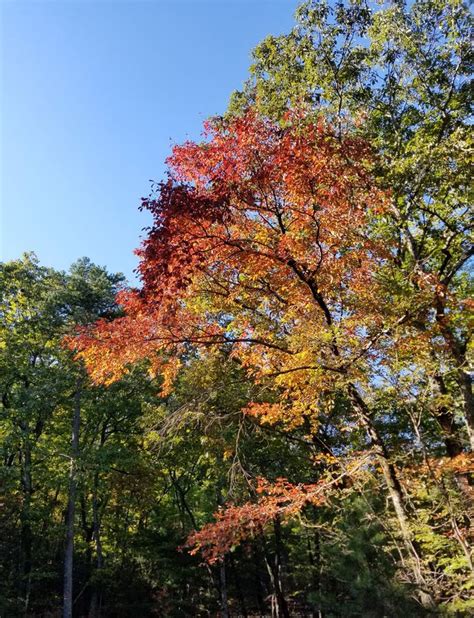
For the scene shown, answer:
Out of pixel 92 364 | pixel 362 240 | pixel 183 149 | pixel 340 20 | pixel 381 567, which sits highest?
pixel 340 20

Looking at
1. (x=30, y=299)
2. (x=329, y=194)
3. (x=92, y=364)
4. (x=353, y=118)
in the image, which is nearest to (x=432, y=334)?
(x=329, y=194)

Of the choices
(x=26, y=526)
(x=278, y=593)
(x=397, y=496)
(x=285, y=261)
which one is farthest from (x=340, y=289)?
(x=26, y=526)

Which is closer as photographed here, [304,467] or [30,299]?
[304,467]

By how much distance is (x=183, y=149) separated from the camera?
652cm

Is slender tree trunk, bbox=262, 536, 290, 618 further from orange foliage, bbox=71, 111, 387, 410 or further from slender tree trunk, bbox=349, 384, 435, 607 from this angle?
orange foliage, bbox=71, 111, 387, 410

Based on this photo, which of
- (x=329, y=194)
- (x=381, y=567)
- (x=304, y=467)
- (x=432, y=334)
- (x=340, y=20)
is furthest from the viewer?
(x=304, y=467)

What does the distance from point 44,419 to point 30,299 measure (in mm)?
4844

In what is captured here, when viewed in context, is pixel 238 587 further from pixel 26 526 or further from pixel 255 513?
pixel 255 513

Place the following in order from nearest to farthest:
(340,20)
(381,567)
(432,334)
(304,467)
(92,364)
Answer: (92,364) → (432,334) → (340,20) → (381,567) → (304,467)

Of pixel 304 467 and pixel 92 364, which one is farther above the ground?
pixel 92 364

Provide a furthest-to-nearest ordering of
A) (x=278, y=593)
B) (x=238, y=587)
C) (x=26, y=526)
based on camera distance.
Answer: (x=238, y=587)
(x=26, y=526)
(x=278, y=593)

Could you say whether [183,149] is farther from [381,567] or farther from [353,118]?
[381,567]

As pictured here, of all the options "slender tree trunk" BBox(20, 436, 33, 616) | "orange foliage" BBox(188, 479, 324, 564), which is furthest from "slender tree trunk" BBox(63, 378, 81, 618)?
"orange foliage" BBox(188, 479, 324, 564)

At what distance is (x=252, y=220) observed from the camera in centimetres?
671
